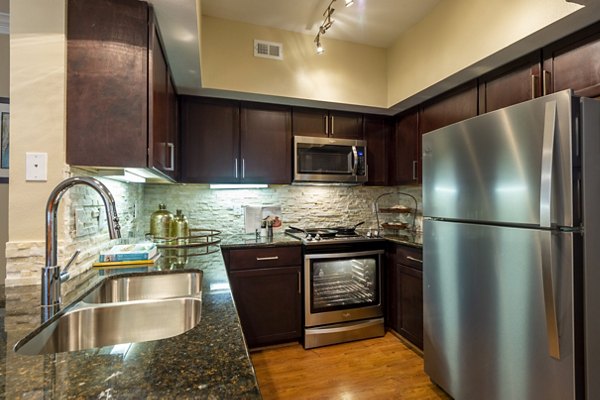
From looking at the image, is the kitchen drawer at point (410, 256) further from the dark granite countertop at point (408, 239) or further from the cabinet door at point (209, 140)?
the cabinet door at point (209, 140)

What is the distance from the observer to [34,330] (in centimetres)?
83

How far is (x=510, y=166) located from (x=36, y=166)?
2154 mm

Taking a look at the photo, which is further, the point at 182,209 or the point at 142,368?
the point at 182,209

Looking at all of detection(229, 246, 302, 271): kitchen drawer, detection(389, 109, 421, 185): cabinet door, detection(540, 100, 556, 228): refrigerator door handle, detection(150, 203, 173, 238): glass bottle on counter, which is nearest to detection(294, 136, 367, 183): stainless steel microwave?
detection(389, 109, 421, 185): cabinet door

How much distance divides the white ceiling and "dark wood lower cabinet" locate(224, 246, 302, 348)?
74.8 inches

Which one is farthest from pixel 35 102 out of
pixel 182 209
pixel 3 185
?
pixel 182 209

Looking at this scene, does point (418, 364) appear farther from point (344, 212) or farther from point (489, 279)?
point (344, 212)

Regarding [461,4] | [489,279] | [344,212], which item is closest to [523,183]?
[489,279]

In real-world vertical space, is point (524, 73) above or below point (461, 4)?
below

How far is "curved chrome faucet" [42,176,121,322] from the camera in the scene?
96 cm

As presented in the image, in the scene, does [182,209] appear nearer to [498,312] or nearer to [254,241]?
[254,241]

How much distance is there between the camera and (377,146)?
3086 millimetres

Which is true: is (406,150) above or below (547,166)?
above

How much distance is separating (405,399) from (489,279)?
3.27ft
